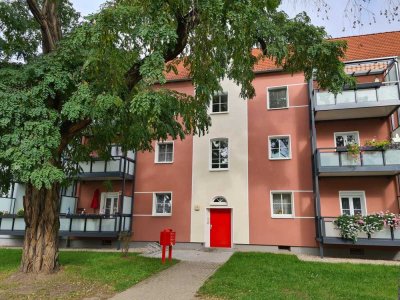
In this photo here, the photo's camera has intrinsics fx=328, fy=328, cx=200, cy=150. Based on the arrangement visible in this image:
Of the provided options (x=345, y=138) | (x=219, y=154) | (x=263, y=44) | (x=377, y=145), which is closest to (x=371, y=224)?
(x=377, y=145)

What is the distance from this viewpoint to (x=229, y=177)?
660 inches

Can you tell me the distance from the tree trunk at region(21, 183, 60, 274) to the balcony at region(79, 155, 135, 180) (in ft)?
24.3

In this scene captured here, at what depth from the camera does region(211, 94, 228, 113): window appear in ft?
58.5

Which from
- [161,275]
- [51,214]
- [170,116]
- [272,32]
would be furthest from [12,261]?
[272,32]

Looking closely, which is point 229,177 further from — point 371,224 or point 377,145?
point 377,145

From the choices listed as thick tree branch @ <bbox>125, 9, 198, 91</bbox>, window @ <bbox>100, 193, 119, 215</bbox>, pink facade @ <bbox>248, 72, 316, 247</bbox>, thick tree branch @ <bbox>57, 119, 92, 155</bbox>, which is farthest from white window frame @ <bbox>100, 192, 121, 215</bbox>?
thick tree branch @ <bbox>125, 9, 198, 91</bbox>

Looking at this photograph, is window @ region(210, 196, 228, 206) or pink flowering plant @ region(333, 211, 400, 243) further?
window @ region(210, 196, 228, 206)

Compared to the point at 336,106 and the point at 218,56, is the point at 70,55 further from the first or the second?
the point at 336,106

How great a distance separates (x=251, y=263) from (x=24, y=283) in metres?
7.12

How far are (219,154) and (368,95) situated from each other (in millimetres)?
7498

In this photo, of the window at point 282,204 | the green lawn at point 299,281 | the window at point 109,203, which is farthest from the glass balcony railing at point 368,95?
the window at point 109,203

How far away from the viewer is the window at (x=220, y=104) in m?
17.8

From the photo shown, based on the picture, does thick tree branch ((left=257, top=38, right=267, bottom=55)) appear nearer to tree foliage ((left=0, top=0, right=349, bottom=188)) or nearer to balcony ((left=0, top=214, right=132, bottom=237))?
tree foliage ((left=0, top=0, right=349, bottom=188))

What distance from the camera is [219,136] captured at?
57.1ft
